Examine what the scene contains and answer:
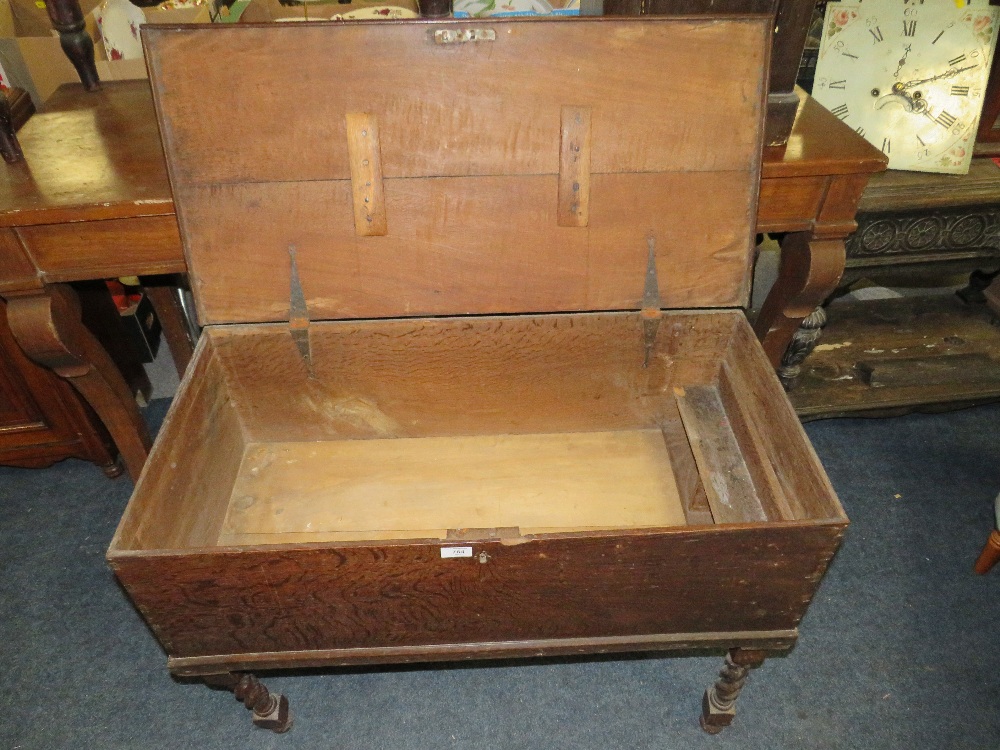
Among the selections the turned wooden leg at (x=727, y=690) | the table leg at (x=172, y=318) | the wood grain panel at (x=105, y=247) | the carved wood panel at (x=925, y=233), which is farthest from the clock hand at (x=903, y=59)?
the table leg at (x=172, y=318)

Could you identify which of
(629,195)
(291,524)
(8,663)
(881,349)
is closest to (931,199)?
(881,349)

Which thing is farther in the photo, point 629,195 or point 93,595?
point 93,595

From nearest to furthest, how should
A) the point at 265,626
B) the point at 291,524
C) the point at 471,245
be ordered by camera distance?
the point at 265,626 < the point at 471,245 < the point at 291,524

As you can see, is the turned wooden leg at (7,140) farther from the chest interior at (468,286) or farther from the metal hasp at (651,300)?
the metal hasp at (651,300)

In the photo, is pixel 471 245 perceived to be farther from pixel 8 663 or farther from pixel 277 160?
pixel 8 663

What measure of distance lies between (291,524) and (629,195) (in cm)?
107

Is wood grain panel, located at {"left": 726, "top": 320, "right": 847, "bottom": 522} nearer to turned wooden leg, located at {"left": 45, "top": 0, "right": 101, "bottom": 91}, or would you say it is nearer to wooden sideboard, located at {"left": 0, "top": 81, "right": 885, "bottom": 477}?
wooden sideboard, located at {"left": 0, "top": 81, "right": 885, "bottom": 477}

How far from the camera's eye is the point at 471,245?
1.55 meters

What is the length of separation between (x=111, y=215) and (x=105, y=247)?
3.4 inches

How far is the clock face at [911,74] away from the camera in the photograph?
71.2 inches

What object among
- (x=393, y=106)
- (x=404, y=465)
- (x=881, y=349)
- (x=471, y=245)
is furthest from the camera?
(x=881, y=349)

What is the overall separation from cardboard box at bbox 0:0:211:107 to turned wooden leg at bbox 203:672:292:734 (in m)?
1.69

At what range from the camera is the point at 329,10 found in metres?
2.21

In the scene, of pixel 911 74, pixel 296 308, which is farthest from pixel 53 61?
pixel 911 74
